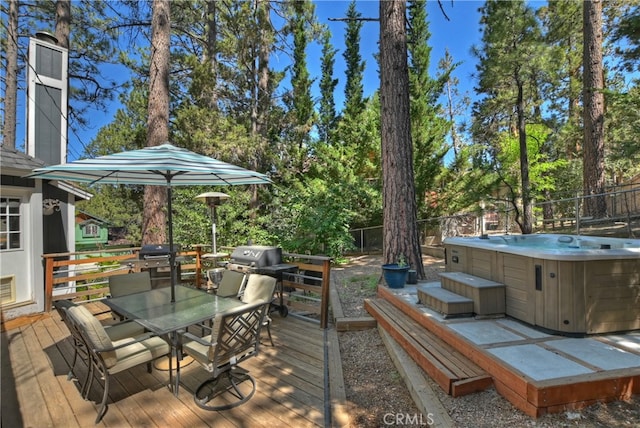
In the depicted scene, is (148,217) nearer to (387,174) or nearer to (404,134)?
(387,174)

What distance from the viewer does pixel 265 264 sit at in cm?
464

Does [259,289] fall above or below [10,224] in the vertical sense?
below

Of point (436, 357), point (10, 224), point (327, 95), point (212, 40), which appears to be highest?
point (327, 95)

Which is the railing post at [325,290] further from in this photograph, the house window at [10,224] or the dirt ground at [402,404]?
the house window at [10,224]

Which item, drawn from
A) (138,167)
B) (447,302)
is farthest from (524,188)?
(138,167)

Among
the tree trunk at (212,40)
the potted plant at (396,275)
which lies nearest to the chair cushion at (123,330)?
the potted plant at (396,275)

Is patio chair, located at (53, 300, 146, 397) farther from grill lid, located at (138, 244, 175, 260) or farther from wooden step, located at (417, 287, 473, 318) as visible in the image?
wooden step, located at (417, 287, 473, 318)

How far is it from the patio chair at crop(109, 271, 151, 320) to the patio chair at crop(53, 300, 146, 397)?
0.50 m

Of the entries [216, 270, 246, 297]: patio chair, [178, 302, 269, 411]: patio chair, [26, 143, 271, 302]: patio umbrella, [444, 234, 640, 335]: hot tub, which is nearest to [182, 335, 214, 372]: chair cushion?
[178, 302, 269, 411]: patio chair

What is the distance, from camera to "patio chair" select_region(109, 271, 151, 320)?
3486mm

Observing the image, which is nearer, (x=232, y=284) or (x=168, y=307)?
(x=168, y=307)

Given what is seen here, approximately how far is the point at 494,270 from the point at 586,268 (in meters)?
0.89

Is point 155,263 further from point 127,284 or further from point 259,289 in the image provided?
point 259,289

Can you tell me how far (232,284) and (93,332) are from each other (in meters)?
1.67
